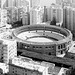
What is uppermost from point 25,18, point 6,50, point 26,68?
point 25,18

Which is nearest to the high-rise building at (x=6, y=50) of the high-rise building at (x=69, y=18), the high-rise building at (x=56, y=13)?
the high-rise building at (x=69, y=18)

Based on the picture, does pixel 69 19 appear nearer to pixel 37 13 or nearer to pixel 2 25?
pixel 37 13

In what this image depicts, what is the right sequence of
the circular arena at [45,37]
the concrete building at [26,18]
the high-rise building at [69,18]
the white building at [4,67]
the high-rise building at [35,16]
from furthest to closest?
the concrete building at [26,18], the high-rise building at [35,16], the high-rise building at [69,18], the circular arena at [45,37], the white building at [4,67]

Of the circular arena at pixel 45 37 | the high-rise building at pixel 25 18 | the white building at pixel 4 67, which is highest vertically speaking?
the high-rise building at pixel 25 18

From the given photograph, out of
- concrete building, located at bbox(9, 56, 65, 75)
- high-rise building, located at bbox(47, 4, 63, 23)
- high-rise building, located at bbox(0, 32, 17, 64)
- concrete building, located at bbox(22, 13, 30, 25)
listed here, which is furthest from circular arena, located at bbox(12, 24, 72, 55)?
high-rise building, located at bbox(47, 4, 63, 23)

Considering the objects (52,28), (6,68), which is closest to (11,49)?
(6,68)

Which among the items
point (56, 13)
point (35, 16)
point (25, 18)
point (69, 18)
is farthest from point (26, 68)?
point (56, 13)

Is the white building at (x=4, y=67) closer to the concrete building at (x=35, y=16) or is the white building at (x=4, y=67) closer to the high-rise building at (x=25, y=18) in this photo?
the concrete building at (x=35, y=16)

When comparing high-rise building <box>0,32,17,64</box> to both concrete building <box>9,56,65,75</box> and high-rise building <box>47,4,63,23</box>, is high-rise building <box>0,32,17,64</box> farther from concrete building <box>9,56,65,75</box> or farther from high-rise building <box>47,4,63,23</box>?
high-rise building <box>47,4,63,23</box>

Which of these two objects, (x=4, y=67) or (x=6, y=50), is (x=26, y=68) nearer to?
(x=4, y=67)
